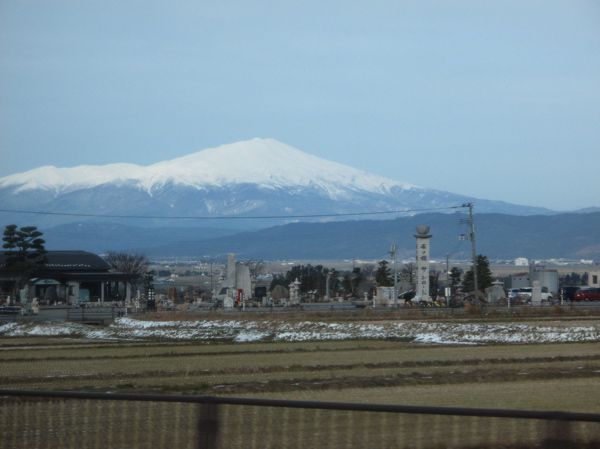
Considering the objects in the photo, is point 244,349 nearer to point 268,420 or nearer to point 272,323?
point 272,323

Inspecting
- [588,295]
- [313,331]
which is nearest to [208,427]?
[313,331]

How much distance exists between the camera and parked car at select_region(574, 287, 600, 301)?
7062 cm

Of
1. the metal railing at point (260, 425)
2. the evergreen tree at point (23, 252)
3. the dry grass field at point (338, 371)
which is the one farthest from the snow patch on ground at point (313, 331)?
the metal railing at point (260, 425)

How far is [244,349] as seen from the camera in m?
31.8

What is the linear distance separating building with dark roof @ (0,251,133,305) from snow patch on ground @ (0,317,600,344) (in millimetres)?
26556

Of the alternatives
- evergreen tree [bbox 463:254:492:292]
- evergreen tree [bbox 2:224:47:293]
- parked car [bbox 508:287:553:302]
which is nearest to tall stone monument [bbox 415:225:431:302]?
parked car [bbox 508:287:553:302]

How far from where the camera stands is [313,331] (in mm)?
40656

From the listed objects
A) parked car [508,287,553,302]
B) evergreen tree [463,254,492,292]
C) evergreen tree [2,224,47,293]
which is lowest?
parked car [508,287,553,302]

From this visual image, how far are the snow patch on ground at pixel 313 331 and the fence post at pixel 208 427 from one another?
87.4 ft

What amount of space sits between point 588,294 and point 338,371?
51982mm

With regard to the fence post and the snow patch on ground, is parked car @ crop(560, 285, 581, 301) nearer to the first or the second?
the snow patch on ground

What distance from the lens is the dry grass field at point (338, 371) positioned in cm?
1731

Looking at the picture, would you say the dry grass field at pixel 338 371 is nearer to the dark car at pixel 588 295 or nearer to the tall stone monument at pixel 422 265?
the tall stone monument at pixel 422 265

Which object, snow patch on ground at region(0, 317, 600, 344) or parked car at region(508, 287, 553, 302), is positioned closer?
snow patch on ground at region(0, 317, 600, 344)
